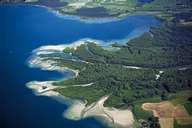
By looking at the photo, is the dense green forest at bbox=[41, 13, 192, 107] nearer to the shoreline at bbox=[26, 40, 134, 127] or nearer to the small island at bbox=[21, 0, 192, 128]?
the small island at bbox=[21, 0, 192, 128]

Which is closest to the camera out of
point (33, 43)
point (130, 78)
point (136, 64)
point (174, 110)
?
point (174, 110)

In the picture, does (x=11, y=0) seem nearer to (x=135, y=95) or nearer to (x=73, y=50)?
(x=73, y=50)

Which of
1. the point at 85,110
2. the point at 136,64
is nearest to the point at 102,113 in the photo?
the point at 85,110

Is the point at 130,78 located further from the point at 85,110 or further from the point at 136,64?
the point at 85,110

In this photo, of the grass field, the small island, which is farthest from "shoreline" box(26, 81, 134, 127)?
the grass field

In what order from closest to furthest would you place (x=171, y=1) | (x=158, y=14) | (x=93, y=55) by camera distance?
(x=93, y=55)
(x=158, y=14)
(x=171, y=1)

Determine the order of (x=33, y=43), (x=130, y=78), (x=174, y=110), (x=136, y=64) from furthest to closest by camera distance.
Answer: (x=33, y=43), (x=136, y=64), (x=130, y=78), (x=174, y=110)

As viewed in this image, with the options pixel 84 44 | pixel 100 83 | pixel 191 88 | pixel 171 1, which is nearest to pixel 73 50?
pixel 84 44

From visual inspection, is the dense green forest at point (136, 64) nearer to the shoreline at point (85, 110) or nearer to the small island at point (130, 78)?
the small island at point (130, 78)

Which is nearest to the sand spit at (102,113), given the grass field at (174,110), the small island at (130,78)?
the small island at (130,78)
